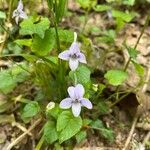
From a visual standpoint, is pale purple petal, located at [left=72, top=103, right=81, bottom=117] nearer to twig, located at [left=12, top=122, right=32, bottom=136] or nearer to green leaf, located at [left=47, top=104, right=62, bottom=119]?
green leaf, located at [left=47, top=104, right=62, bottom=119]

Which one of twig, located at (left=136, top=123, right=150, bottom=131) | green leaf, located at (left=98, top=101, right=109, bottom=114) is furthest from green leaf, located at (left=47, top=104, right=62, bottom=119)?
twig, located at (left=136, top=123, right=150, bottom=131)

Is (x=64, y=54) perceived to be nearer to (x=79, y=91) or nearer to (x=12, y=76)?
(x=79, y=91)

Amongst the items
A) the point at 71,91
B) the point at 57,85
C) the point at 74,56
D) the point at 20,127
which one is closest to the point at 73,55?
the point at 74,56

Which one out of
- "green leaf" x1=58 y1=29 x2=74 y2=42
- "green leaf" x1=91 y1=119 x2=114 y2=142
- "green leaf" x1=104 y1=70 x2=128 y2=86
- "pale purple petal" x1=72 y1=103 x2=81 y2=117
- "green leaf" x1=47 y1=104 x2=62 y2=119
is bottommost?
"green leaf" x1=91 y1=119 x2=114 y2=142

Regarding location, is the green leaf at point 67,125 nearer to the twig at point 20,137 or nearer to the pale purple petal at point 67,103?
the pale purple petal at point 67,103

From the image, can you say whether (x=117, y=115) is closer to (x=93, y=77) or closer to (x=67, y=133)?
(x=93, y=77)
